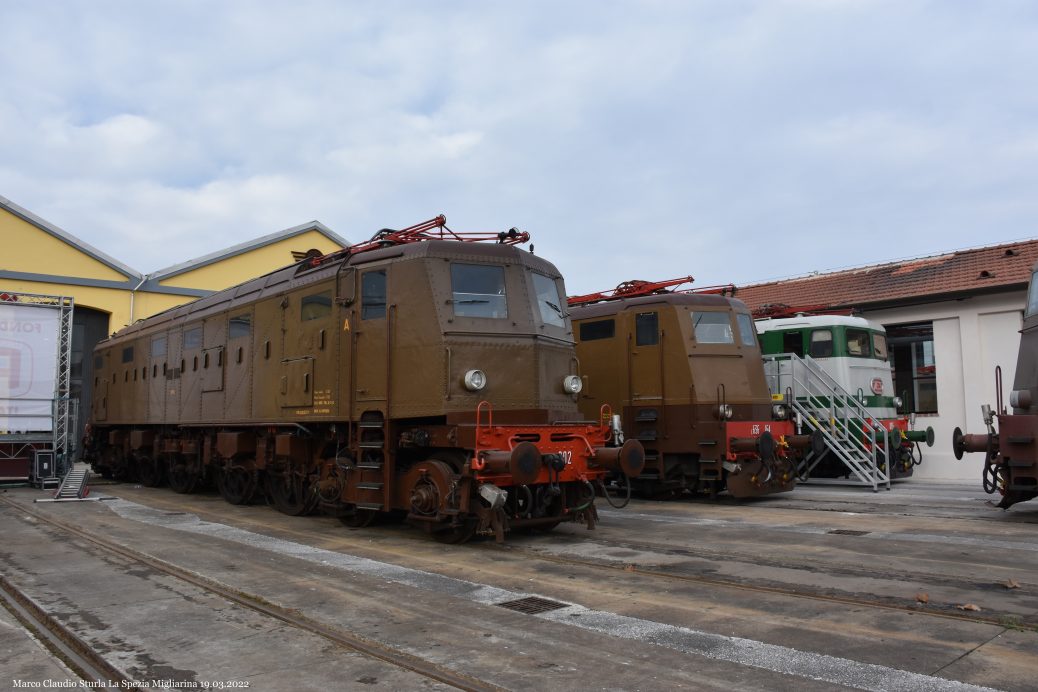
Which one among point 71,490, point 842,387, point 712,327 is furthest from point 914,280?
point 71,490

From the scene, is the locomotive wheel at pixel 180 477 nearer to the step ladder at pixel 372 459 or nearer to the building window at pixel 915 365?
the step ladder at pixel 372 459

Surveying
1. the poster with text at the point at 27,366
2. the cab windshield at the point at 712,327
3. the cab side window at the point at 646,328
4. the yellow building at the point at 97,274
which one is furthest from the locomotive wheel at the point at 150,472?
the cab windshield at the point at 712,327

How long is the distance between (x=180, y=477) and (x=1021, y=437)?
14.2m

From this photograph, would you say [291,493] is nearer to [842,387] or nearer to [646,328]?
[646,328]

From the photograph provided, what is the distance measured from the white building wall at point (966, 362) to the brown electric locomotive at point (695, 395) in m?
7.00

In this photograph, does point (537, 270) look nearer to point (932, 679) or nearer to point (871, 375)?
point (932, 679)

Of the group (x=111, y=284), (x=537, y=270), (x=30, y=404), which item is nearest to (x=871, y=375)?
(x=537, y=270)

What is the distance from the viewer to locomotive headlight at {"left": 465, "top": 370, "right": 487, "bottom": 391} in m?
8.25

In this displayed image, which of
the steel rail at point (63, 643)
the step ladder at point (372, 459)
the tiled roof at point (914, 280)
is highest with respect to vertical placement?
the tiled roof at point (914, 280)

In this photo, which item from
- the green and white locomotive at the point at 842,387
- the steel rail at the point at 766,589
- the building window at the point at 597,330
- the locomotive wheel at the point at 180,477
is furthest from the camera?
the green and white locomotive at the point at 842,387

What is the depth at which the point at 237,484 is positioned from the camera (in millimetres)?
12797

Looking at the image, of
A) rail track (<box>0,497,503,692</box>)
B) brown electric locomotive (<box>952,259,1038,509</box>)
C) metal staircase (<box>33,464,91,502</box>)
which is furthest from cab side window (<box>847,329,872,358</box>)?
metal staircase (<box>33,464,91,502</box>)

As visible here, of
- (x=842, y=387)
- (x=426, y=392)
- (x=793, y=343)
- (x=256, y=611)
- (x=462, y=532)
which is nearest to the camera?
(x=256, y=611)

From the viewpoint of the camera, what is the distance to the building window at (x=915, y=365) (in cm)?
1938
